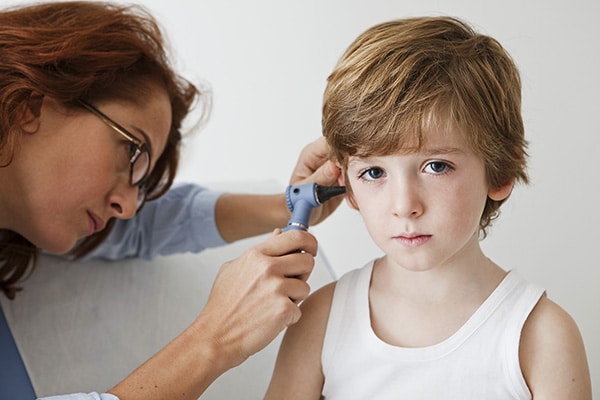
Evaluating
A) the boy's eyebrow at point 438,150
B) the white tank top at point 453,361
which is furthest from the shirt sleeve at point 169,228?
the boy's eyebrow at point 438,150

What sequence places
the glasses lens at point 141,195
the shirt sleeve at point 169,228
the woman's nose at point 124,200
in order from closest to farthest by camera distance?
the woman's nose at point 124,200 < the glasses lens at point 141,195 < the shirt sleeve at point 169,228

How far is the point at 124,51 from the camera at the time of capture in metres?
1.79

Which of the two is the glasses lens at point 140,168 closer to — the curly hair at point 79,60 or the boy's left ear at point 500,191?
the curly hair at point 79,60

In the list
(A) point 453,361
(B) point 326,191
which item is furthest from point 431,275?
(B) point 326,191

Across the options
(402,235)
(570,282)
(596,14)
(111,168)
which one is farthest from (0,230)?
(596,14)

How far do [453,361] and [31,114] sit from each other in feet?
3.21

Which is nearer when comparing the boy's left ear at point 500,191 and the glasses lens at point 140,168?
the boy's left ear at point 500,191

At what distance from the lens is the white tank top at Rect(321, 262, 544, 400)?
1421 millimetres

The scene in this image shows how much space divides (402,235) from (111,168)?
70 centimetres

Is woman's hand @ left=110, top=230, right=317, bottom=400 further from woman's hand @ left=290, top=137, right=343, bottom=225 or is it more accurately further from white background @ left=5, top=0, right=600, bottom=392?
white background @ left=5, top=0, right=600, bottom=392

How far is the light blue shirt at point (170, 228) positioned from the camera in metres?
2.20

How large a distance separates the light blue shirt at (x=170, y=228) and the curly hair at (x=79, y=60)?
21 centimetres

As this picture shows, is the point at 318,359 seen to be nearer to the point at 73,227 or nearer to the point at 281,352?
the point at 281,352

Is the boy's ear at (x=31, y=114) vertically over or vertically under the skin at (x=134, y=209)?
over
